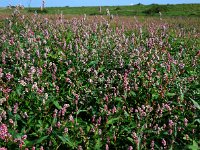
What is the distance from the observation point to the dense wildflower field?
4508 millimetres

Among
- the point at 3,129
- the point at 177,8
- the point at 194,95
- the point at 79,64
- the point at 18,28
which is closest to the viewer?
the point at 3,129

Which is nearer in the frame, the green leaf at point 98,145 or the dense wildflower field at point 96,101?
the green leaf at point 98,145

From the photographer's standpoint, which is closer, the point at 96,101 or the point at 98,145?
the point at 98,145

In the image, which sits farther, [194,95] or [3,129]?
[194,95]

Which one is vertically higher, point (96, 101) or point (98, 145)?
point (96, 101)

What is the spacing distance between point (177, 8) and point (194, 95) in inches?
2350

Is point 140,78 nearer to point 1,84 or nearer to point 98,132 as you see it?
point 98,132

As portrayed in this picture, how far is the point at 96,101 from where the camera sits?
18.0 ft

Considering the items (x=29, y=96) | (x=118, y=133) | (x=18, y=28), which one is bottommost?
(x=118, y=133)

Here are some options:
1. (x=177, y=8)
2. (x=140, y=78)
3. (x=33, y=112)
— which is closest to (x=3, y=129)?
(x=33, y=112)

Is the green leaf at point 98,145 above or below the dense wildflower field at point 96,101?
below

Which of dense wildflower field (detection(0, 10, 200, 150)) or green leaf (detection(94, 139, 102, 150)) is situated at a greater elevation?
dense wildflower field (detection(0, 10, 200, 150))

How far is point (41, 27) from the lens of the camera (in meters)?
9.47

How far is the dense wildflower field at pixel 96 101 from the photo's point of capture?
4.51 metres
